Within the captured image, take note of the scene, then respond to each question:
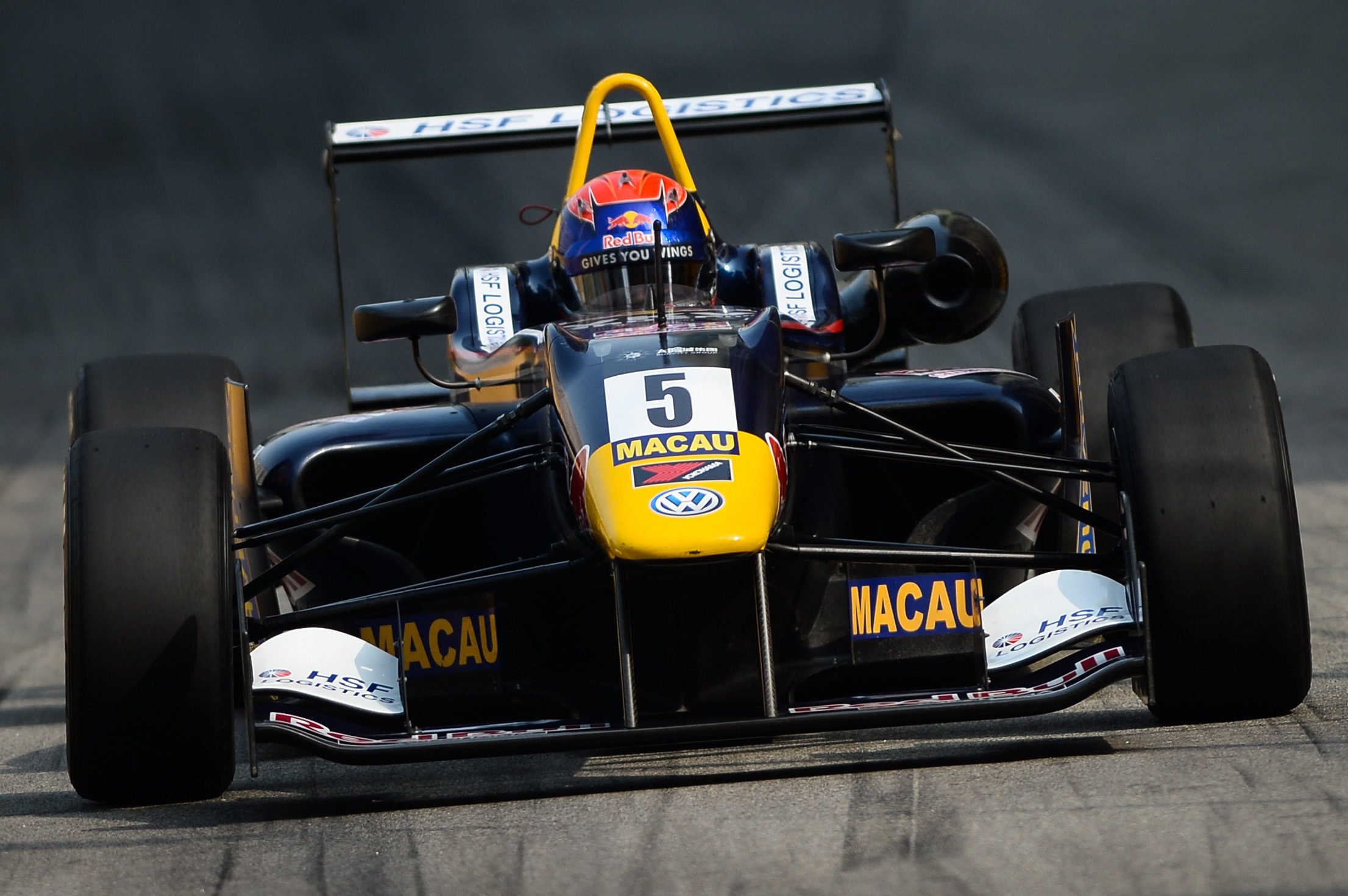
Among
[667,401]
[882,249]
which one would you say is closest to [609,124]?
[882,249]

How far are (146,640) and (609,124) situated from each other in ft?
12.5

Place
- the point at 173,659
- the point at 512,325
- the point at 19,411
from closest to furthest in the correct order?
the point at 173,659 → the point at 512,325 → the point at 19,411

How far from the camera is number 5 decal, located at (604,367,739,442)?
441 cm

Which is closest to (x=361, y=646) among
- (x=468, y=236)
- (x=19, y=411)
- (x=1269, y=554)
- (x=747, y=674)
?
(x=747, y=674)

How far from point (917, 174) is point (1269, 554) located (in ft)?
39.9

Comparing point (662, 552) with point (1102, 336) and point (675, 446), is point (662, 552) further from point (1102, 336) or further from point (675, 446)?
point (1102, 336)

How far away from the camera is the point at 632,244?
19.3 feet

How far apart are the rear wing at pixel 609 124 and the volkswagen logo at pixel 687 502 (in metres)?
3.30

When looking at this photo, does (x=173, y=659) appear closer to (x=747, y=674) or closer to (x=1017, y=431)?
(x=747, y=674)

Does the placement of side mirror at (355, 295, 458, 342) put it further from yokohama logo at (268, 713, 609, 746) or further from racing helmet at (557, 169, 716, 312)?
yokohama logo at (268, 713, 609, 746)

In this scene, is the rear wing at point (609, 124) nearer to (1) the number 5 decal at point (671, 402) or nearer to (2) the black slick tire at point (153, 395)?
(2) the black slick tire at point (153, 395)

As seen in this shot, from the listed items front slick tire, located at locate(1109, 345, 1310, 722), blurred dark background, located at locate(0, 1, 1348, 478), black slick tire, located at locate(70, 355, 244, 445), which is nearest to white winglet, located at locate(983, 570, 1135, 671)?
front slick tire, located at locate(1109, 345, 1310, 722)

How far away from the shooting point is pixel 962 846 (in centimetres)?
354

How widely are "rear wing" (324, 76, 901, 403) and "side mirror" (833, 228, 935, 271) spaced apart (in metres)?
2.18
